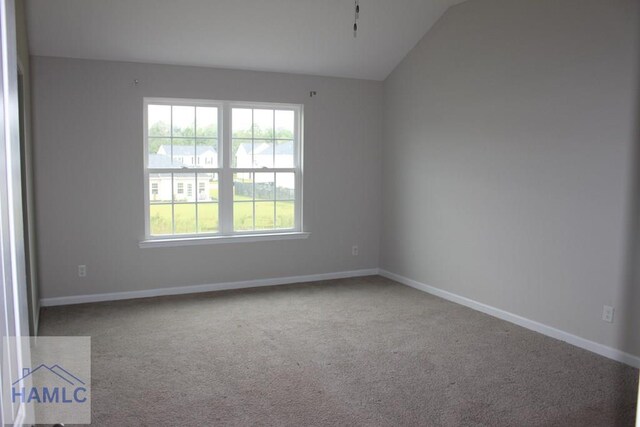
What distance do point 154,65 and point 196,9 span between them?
2.87ft

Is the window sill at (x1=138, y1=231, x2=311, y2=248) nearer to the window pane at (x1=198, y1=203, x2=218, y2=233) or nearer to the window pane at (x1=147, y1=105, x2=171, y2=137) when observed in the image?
the window pane at (x1=198, y1=203, x2=218, y2=233)

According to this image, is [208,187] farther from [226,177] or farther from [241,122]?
[241,122]

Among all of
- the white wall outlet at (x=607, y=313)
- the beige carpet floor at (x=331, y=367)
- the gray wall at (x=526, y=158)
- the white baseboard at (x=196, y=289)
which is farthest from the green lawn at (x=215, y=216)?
the white wall outlet at (x=607, y=313)

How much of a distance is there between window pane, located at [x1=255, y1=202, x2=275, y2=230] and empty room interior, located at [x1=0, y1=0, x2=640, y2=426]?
2 centimetres

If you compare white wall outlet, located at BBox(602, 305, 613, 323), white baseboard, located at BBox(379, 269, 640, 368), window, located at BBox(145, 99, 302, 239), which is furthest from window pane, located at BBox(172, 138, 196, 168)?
white wall outlet, located at BBox(602, 305, 613, 323)

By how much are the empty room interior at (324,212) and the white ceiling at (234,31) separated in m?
0.02

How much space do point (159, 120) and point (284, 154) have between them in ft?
4.48

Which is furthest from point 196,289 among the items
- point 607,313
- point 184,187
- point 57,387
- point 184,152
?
point 607,313

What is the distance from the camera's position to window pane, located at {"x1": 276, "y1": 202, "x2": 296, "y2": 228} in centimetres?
583

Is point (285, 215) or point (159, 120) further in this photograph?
point (285, 215)

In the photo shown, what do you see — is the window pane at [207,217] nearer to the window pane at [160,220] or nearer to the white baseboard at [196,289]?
the window pane at [160,220]

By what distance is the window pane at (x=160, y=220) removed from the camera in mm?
5234

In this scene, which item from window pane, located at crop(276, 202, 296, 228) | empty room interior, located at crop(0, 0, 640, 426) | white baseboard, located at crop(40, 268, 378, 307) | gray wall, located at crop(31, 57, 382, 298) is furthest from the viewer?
window pane, located at crop(276, 202, 296, 228)

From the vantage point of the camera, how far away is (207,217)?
5477 mm
